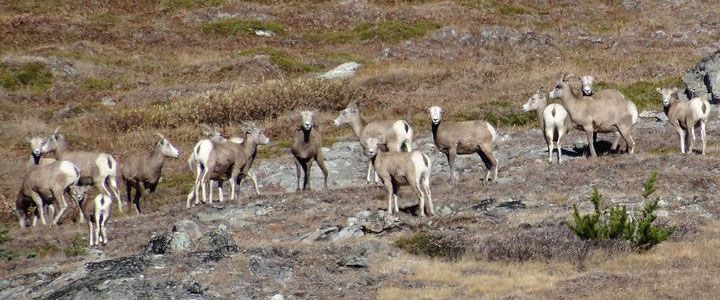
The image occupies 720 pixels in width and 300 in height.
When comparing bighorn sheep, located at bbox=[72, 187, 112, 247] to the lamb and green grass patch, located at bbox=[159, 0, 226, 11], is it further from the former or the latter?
green grass patch, located at bbox=[159, 0, 226, 11]

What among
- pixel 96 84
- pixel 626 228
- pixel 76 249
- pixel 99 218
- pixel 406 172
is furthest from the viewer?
pixel 96 84

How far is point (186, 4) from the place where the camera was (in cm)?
6781

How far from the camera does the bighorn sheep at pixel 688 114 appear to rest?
2670cm

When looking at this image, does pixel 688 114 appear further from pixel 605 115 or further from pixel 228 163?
pixel 228 163

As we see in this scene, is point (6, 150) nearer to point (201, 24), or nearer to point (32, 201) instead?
point (32, 201)

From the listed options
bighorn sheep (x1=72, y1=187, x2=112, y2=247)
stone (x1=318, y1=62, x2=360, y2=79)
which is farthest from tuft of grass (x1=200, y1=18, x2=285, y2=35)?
bighorn sheep (x1=72, y1=187, x2=112, y2=247)

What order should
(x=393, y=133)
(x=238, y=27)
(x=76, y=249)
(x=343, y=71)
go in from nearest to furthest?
1. (x=76, y=249)
2. (x=393, y=133)
3. (x=343, y=71)
4. (x=238, y=27)

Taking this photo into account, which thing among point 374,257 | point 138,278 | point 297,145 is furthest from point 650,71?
point 138,278

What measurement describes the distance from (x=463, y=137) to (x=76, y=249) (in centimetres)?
1073

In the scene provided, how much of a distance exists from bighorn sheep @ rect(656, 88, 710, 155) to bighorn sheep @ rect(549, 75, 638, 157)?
39.5 inches

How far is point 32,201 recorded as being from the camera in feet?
87.9

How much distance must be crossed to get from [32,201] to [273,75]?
1062 inches

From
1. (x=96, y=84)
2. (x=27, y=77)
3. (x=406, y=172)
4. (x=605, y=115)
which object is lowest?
(x=406, y=172)

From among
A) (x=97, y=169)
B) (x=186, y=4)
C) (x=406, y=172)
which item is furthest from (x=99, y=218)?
(x=186, y=4)
